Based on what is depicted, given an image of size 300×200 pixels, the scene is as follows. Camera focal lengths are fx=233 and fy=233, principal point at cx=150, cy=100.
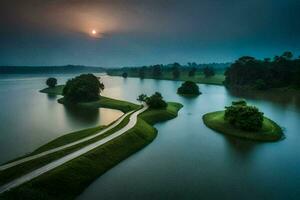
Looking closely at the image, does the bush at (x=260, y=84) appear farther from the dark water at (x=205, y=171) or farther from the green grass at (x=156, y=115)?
the dark water at (x=205, y=171)

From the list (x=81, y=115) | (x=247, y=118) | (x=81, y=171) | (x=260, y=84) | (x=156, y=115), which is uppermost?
(x=260, y=84)

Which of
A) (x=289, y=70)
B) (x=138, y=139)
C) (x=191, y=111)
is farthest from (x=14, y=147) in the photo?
(x=289, y=70)

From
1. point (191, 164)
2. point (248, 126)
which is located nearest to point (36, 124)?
point (191, 164)

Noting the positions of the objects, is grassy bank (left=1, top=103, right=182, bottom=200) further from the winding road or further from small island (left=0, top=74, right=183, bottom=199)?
the winding road

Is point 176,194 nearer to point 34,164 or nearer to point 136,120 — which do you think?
point 34,164

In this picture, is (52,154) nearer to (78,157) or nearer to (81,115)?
(78,157)

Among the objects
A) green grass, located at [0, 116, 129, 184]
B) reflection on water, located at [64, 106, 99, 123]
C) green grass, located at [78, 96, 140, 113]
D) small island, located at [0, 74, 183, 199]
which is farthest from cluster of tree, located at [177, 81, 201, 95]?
green grass, located at [0, 116, 129, 184]

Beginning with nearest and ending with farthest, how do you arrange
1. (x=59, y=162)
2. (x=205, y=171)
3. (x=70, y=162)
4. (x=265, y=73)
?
(x=70, y=162), (x=59, y=162), (x=205, y=171), (x=265, y=73)
